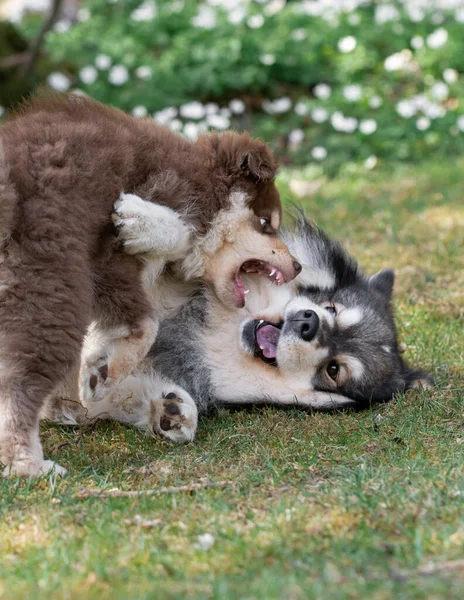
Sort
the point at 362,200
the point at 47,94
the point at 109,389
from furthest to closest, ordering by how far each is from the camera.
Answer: the point at 362,200
the point at 47,94
the point at 109,389

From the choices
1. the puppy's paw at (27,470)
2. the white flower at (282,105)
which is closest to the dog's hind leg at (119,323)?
the puppy's paw at (27,470)

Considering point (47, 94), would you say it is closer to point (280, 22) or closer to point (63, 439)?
point (63, 439)

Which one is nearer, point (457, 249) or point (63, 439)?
point (63, 439)

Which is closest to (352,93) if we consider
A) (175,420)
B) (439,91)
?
(439,91)

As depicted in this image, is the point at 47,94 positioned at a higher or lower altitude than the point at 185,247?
higher

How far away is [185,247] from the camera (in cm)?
490

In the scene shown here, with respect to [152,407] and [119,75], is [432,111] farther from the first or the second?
[152,407]

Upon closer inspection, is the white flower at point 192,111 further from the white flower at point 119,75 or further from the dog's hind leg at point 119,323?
the dog's hind leg at point 119,323

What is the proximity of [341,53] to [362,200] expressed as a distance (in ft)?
10.0

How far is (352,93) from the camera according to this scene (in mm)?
10844

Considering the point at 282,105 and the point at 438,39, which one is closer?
the point at 438,39

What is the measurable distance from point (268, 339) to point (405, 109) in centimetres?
633

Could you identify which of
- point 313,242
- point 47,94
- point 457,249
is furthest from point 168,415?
point 457,249

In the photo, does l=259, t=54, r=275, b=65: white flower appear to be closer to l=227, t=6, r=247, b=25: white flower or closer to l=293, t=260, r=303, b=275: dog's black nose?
l=227, t=6, r=247, b=25: white flower
